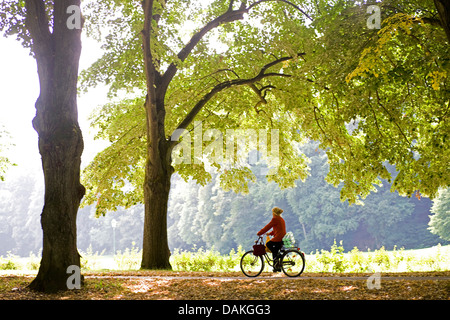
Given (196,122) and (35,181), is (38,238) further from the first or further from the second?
(196,122)

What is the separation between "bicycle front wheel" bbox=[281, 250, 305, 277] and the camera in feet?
34.1

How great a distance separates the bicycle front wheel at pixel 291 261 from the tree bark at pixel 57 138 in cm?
457

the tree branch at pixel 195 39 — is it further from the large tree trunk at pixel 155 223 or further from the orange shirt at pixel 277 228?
the orange shirt at pixel 277 228

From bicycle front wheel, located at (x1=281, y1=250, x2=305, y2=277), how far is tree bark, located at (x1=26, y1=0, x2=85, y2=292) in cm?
457

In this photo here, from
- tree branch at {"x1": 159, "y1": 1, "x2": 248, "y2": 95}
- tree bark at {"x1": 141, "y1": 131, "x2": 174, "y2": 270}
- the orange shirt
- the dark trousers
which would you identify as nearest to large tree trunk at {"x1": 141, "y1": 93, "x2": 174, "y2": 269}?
tree bark at {"x1": 141, "y1": 131, "x2": 174, "y2": 270}

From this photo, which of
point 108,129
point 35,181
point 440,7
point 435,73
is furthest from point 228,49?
point 35,181

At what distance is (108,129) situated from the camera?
18.5 meters

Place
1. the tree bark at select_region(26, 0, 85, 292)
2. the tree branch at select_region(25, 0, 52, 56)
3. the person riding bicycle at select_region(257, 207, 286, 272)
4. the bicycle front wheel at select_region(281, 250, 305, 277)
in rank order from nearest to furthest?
the tree bark at select_region(26, 0, 85, 292) → the tree branch at select_region(25, 0, 52, 56) → the person riding bicycle at select_region(257, 207, 286, 272) → the bicycle front wheel at select_region(281, 250, 305, 277)

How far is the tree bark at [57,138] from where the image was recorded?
26.6 feet

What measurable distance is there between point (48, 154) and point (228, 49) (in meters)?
10.7

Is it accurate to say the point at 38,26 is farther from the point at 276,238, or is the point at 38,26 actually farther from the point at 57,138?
the point at 276,238

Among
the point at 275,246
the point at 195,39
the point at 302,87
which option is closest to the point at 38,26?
the point at 275,246

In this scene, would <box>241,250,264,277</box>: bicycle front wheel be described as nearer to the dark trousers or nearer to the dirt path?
the dark trousers

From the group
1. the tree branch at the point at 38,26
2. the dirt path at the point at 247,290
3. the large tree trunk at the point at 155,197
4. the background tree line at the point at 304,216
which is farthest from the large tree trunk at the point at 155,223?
the background tree line at the point at 304,216
